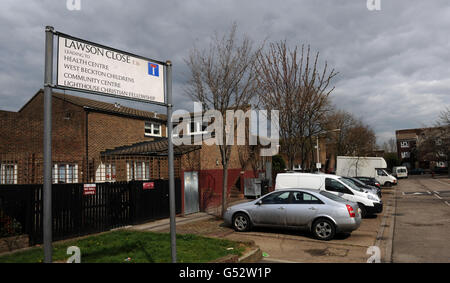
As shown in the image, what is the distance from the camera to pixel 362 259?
7426mm

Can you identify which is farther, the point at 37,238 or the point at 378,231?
the point at 378,231

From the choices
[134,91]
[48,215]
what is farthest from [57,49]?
[48,215]

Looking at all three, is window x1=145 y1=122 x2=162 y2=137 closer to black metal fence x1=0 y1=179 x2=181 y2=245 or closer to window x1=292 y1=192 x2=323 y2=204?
black metal fence x1=0 y1=179 x2=181 y2=245

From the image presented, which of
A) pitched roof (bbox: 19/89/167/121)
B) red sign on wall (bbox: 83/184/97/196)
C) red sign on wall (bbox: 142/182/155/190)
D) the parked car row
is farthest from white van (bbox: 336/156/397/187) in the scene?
red sign on wall (bbox: 83/184/97/196)

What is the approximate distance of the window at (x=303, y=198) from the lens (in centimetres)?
987

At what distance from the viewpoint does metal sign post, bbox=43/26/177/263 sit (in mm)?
3615

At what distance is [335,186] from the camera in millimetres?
13555

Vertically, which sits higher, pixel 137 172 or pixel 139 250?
pixel 137 172

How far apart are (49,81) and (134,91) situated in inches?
45.9

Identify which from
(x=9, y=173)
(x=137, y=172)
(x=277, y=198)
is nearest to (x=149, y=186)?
(x=137, y=172)

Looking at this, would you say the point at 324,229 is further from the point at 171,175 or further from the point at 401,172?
the point at 401,172

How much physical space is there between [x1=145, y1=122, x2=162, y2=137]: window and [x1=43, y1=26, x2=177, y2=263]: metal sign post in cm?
2090

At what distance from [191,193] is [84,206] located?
549cm

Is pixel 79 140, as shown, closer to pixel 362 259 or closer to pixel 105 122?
pixel 105 122
